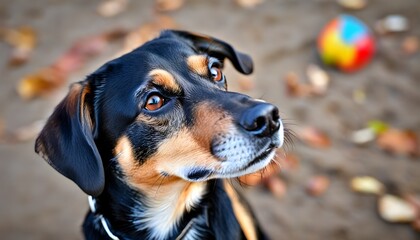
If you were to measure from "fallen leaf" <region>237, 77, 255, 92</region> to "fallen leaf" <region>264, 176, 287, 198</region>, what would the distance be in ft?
3.86

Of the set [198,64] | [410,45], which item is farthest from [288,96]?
[198,64]

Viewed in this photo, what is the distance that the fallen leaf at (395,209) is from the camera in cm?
397

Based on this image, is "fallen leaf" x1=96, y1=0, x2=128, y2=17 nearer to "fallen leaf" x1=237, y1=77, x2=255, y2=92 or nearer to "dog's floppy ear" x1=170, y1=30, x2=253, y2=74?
"fallen leaf" x1=237, y1=77, x2=255, y2=92

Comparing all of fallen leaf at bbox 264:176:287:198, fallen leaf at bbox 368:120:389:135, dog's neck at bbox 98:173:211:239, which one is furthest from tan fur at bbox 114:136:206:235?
fallen leaf at bbox 368:120:389:135

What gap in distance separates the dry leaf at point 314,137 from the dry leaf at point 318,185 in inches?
14.2

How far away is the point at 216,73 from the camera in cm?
289

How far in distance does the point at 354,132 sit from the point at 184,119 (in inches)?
102

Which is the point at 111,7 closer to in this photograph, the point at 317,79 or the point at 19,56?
the point at 19,56

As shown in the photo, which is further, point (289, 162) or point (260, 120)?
point (289, 162)

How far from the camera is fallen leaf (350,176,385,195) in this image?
4.21m

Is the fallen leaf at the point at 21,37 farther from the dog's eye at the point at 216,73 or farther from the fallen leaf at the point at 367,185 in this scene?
the fallen leaf at the point at 367,185

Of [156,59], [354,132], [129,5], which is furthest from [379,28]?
[156,59]

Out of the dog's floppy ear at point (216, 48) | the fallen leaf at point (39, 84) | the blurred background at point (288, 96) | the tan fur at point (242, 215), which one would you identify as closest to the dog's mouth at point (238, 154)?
the tan fur at point (242, 215)

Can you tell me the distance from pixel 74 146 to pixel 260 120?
1.00 meters
